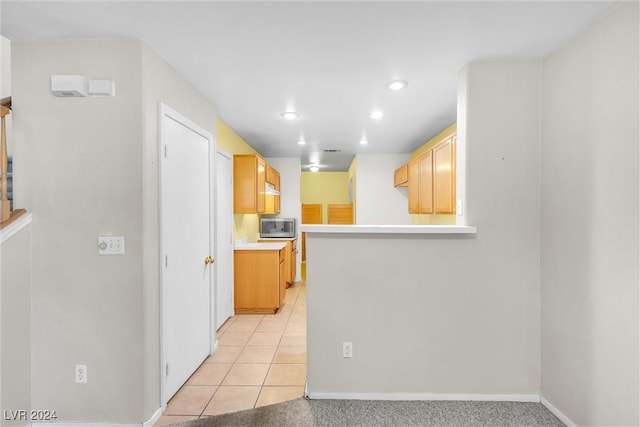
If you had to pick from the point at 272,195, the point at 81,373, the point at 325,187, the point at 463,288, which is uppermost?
the point at 325,187

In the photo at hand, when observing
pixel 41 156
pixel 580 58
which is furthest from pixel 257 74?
pixel 580 58

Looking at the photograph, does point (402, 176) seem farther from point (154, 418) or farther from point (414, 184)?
point (154, 418)

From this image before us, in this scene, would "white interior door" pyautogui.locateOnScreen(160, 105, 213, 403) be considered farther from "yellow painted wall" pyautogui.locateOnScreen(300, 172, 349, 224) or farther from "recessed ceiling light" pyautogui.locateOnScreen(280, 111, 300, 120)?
"yellow painted wall" pyautogui.locateOnScreen(300, 172, 349, 224)

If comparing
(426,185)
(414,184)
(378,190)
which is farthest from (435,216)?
(378,190)

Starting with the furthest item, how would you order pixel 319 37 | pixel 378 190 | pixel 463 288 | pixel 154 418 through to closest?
1. pixel 378 190
2. pixel 463 288
3. pixel 154 418
4. pixel 319 37

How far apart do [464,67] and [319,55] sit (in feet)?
3.44

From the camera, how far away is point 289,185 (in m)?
6.13

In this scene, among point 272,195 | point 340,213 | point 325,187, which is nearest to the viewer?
point 272,195

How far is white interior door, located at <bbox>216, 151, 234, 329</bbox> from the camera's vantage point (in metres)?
3.75

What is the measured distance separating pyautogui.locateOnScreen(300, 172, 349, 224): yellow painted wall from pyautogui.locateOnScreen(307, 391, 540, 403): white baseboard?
260 inches

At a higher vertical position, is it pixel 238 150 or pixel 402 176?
pixel 238 150

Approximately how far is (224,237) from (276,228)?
1.85 meters

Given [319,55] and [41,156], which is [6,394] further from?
[319,55]

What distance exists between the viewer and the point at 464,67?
2.31m
